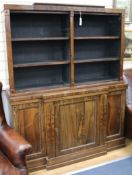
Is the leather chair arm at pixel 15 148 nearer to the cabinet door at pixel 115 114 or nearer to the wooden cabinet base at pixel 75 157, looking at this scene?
the wooden cabinet base at pixel 75 157

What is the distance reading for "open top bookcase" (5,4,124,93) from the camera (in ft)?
7.73

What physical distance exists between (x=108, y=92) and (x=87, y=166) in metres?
0.90

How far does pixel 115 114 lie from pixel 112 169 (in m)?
0.68

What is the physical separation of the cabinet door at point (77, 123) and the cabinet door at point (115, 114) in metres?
0.15

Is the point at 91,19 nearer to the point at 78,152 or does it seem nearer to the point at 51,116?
the point at 51,116

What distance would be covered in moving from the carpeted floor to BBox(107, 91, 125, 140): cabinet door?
13.8 inches

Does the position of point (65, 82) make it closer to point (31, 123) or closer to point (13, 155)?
point (31, 123)

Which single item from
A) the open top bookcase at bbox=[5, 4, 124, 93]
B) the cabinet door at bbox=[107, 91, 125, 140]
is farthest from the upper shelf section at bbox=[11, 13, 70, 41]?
the cabinet door at bbox=[107, 91, 125, 140]

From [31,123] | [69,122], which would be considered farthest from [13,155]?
[69,122]

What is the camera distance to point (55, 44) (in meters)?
2.65

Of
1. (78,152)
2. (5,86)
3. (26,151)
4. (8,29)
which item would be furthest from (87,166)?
(8,29)

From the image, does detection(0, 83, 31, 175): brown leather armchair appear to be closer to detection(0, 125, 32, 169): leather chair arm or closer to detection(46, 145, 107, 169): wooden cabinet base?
detection(0, 125, 32, 169): leather chair arm

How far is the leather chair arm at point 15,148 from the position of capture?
1752 millimetres

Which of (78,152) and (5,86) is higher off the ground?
(5,86)
